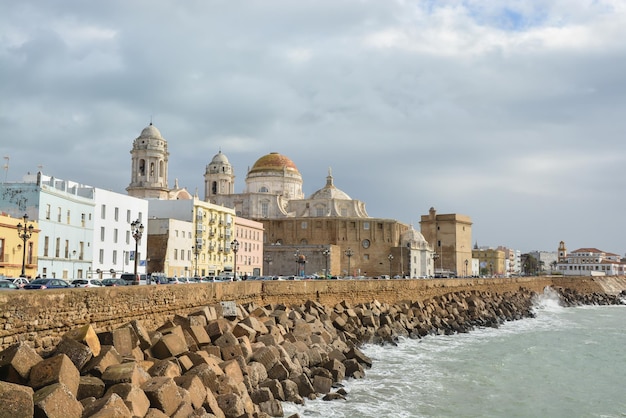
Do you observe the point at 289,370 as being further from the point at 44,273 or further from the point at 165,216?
the point at 165,216

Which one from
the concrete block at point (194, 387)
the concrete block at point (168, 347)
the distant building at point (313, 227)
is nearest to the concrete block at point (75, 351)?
the concrete block at point (194, 387)

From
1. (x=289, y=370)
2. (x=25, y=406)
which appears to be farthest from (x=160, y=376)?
(x=289, y=370)

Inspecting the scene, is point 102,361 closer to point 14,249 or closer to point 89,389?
point 89,389

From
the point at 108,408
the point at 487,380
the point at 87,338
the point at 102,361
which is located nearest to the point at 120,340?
the point at 87,338

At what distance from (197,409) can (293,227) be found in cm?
6144

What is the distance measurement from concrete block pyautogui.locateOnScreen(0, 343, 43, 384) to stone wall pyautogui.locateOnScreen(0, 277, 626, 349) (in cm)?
80

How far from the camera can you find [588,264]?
387 feet

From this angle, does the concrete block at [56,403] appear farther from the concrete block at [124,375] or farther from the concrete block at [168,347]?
the concrete block at [168,347]

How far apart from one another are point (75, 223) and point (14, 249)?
5646 millimetres

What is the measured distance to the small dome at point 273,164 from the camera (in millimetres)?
78375

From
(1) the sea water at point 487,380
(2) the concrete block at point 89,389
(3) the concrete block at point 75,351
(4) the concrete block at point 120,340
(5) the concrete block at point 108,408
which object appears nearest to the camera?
(5) the concrete block at point 108,408

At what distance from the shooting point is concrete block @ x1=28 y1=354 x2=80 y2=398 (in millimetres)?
8711

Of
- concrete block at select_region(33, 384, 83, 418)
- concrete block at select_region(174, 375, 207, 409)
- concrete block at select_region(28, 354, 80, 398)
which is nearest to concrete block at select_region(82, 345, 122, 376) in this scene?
concrete block at select_region(28, 354, 80, 398)

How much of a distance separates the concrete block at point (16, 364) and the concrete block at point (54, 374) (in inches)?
4.5
